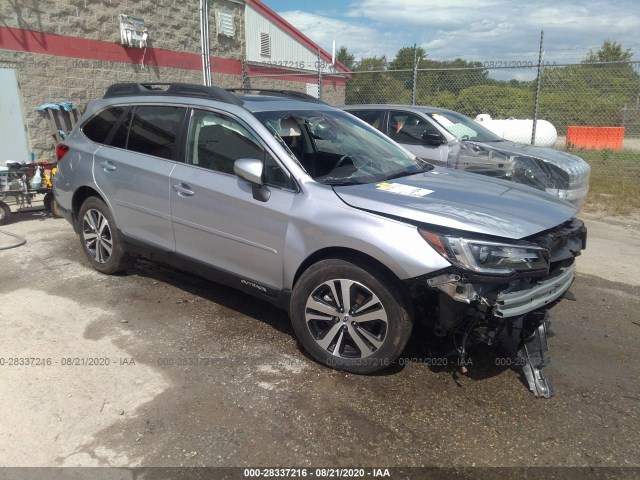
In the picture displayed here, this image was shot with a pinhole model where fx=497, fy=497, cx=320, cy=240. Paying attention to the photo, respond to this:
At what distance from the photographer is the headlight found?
2771mm

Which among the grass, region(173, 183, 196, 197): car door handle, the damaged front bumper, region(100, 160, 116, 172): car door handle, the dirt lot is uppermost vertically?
region(100, 160, 116, 172): car door handle

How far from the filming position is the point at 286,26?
16469 millimetres

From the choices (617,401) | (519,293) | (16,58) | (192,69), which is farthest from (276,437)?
(192,69)

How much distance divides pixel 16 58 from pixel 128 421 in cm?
885

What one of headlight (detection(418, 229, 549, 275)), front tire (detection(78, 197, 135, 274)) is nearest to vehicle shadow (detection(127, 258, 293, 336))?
front tire (detection(78, 197, 135, 274))

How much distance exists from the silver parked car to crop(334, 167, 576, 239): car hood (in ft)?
10.4

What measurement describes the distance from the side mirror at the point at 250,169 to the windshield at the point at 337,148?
31cm

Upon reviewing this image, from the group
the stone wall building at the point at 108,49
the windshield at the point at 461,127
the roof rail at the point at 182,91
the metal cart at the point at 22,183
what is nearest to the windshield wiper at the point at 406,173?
the roof rail at the point at 182,91

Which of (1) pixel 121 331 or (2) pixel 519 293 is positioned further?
(1) pixel 121 331

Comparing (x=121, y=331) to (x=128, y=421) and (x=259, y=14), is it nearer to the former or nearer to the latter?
(x=128, y=421)

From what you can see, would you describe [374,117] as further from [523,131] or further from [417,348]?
[523,131]

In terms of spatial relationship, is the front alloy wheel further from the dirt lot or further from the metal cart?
the metal cart

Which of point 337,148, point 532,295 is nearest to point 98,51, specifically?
point 337,148

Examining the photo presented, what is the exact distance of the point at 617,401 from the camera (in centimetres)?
309
